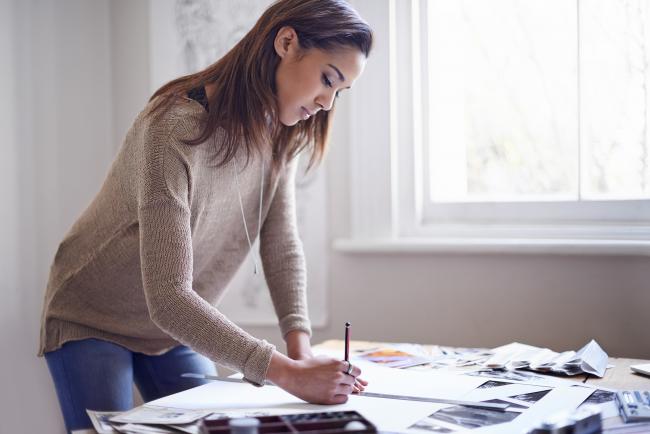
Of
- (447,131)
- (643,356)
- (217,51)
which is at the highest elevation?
(217,51)

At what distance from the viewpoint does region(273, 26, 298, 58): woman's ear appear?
1221mm

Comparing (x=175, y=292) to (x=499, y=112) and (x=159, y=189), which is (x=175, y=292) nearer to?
(x=159, y=189)

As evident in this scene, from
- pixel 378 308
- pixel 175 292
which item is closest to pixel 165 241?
pixel 175 292

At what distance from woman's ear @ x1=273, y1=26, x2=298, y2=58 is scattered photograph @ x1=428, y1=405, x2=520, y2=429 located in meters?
0.63

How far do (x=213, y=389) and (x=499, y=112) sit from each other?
1.16 metres

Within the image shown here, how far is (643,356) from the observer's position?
5.50 ft

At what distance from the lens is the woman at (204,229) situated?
1.10 m

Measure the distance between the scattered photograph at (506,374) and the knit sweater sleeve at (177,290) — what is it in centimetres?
→ 43

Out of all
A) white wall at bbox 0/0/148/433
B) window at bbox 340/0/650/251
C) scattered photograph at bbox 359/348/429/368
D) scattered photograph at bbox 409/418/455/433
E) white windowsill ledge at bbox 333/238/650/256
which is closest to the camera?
scattered photograph at bbox 409/418/455/433

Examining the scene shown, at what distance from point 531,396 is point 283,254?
0.58 metres

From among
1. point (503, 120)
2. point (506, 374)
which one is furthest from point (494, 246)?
point (506, 374)

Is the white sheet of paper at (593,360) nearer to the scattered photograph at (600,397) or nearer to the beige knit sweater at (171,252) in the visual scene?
the scattered photograph at (600,397)

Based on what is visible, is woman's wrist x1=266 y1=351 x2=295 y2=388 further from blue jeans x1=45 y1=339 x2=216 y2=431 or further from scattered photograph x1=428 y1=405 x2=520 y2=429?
blue jeans x1=45 y1=339 x2=216 y2=431

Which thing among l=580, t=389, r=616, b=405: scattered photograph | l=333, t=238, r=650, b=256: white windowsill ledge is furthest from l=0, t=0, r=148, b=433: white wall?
l=580, t=389, r=616, b=405: scattered photograph
